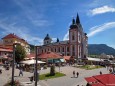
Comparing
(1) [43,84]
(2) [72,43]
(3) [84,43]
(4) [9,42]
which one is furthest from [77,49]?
(1) [43,84]

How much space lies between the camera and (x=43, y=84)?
1454 inches

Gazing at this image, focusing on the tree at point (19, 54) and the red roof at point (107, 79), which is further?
the tree at point (19, 54)

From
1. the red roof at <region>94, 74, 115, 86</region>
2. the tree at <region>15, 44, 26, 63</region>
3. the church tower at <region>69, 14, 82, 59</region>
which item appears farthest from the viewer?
the church tower at <region>69, 14, 82, 59</region>

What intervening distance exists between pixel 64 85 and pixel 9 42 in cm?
Result: 7788

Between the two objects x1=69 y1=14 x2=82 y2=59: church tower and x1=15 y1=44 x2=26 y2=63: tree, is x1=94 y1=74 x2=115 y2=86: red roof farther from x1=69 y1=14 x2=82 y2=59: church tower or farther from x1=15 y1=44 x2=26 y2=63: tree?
x1=69 y1=14 x2=82 y2=59: church tower

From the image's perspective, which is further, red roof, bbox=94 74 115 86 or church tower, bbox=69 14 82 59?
church tower, bbox=69 14 82 59

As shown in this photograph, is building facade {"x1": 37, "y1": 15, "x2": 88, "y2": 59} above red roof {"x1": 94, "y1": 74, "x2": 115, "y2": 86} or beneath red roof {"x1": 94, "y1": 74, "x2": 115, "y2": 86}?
above

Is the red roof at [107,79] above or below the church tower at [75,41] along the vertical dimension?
below

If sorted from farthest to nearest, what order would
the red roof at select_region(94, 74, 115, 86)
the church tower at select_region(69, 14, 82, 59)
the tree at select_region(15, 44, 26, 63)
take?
1. the church tower at select_region(69, 14, 82, 59)
2. the tree at select_region(15, 44, 26, 63)
3. the red roof at select_region(94, 74, 115, 86)

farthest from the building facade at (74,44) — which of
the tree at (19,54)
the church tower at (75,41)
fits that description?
the tree at (19,54)

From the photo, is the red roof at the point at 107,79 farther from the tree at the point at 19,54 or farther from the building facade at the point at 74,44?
the building facade at the point at 74,44

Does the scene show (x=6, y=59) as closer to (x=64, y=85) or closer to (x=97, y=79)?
(x=64, y=85)

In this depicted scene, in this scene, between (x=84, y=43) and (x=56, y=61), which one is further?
(x=84, y=43)

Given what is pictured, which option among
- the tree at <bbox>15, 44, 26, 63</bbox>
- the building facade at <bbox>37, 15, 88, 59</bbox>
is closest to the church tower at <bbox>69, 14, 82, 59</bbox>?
the building facade at <bbox>37, 15, 88, 59</bbox>
